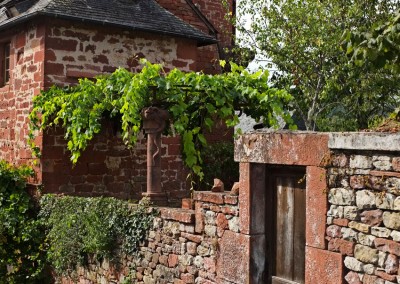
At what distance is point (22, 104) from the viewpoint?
459 inches

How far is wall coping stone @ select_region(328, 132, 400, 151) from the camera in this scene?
4598 mm

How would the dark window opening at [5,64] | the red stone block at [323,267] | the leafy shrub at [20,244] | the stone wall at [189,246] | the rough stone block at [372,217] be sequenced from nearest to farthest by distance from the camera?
the rough stone block at [372,217] → the red stone block at [323,267] → the stone wall at [189,246] → the leafy shrub at [20,244] → the dark window opening at [5,64]

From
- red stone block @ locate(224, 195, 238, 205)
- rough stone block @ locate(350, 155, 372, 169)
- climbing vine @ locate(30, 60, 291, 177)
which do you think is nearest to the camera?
rough stone block @ locate(350, 155, 372, 169)

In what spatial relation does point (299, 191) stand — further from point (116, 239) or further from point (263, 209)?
point (116, 239)

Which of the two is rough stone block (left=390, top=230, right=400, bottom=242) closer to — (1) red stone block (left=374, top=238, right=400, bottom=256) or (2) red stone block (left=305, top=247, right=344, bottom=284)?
(1) red stone block (left=374, top=238, right=400, bottom=256)

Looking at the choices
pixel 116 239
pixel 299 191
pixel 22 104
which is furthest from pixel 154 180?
pixel 22 104

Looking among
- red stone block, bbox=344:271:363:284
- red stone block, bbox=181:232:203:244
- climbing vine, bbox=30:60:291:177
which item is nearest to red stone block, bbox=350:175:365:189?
red stone block, bbox=344:271:363:284

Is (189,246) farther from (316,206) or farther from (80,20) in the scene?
(80,20)

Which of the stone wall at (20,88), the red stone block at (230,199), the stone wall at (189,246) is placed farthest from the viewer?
the stone wall at (20,88)

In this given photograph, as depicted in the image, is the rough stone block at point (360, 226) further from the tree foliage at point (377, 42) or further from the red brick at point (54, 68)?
the red brick at point (54, 68)

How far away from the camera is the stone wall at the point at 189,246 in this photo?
657 centimetres

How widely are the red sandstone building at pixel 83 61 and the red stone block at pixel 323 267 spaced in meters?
6.53

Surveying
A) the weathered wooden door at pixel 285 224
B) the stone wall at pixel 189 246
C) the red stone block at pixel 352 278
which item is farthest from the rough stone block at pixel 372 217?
the stone wall at pixel 189 246

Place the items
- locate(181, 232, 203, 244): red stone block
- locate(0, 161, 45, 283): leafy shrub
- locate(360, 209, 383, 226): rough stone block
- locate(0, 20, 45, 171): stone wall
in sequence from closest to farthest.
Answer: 1. locate(360, 209, 383, 226): rough stone block
2. locate(181, 232, 203, 244): red stone block
3. locate(0, 161, 45, 283): leafy shrub
4. locate(0, 20, 45, 171): stone wall
